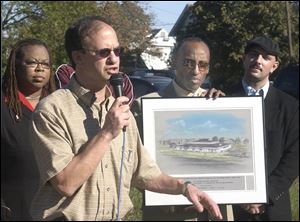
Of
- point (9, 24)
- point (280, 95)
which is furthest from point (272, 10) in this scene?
point (280, 95)

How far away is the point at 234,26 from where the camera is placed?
40969mm

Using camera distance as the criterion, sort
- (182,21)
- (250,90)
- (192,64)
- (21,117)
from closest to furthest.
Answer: (21,117)
(192,64)
(250,90)
(182,21)

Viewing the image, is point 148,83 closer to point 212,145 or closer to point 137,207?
point 137,207

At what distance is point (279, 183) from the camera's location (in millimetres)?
5004

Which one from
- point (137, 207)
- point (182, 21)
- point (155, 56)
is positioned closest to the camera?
point (137, 207)

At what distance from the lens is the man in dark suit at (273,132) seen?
5.03 metres

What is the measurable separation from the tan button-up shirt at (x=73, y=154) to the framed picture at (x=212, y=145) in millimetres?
942

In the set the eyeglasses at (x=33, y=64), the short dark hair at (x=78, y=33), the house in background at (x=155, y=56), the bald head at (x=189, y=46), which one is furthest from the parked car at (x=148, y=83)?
the short dark hair at (x=78, y=33)

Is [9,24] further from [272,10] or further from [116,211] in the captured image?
[116,211]

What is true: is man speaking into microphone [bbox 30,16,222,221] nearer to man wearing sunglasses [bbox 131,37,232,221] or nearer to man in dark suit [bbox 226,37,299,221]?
man wearing sunglasses [bbox 131,37,232,221]

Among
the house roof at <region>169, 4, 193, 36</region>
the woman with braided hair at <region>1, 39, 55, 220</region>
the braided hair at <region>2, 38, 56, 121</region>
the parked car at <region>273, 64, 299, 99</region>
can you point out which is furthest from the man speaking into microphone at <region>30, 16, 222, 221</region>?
the house roof at <region>169, 4, 193, 36</region>

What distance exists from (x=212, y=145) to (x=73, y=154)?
1469 millimetres

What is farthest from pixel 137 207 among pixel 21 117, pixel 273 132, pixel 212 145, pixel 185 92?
pixel 21 117

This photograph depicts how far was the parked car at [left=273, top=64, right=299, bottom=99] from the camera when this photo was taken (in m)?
10.4
